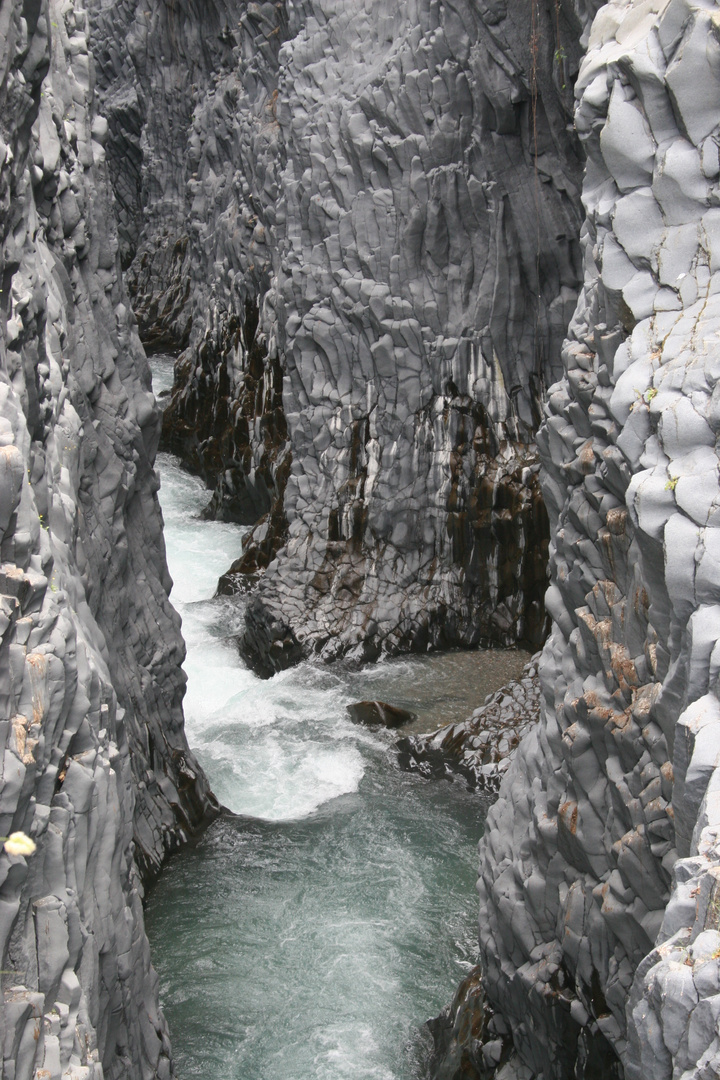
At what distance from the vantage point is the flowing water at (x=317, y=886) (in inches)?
304

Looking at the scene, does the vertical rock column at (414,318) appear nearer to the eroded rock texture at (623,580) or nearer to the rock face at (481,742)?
the rock face at (481,742)

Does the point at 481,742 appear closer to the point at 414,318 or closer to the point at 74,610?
the point at 414,318

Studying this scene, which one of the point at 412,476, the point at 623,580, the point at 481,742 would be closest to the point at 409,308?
the point at 412,476

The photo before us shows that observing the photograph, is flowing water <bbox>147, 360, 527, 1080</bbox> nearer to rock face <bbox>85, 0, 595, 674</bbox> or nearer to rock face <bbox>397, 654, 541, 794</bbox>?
rock face <bbox>397, 654, 541, 794</bbox>

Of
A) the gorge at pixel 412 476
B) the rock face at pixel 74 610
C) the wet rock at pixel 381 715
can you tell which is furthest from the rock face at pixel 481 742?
the rock face at pixel 74 610

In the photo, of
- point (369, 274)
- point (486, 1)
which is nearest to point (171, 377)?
point (369, 274)

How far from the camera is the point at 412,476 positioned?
1432cm

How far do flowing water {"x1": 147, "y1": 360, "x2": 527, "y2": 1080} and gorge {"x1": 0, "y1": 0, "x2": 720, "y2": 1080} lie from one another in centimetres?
18

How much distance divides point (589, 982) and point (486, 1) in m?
10.9

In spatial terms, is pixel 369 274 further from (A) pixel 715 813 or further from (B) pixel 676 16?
(A) pixel 715 813

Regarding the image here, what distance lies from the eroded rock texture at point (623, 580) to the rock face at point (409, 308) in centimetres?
597

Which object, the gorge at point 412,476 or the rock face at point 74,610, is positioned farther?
the gorge at point 412,476

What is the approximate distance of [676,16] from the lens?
580cm

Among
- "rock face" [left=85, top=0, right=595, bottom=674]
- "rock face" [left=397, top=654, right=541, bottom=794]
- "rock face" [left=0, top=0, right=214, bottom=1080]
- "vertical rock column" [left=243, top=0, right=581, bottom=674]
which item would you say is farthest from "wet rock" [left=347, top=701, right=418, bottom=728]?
"rock face" [left=0, top=0, right=214, bottom=1080]
